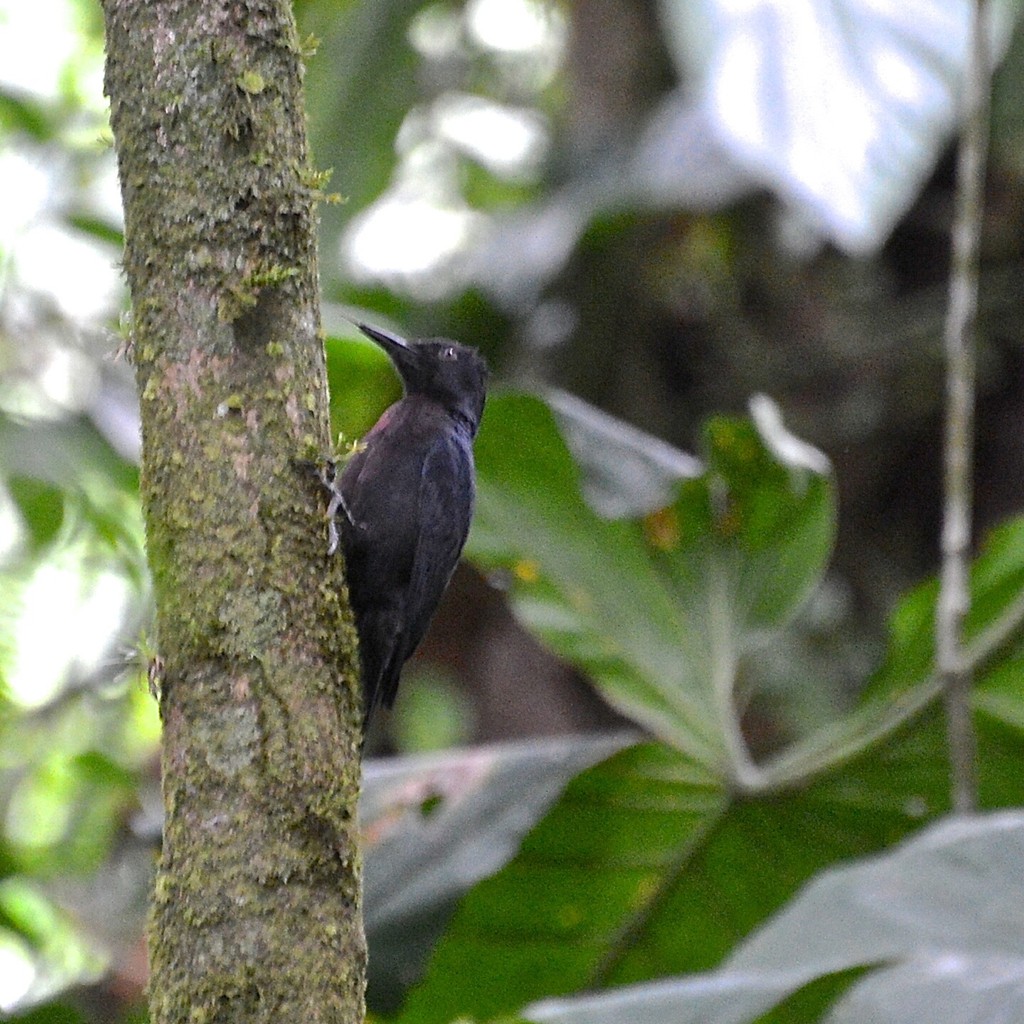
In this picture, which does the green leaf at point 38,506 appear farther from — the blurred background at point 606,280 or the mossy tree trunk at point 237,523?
the blurred background at point 606,280

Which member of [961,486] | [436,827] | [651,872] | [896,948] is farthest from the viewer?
[651,872]

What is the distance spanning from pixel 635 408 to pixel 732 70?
116 inches

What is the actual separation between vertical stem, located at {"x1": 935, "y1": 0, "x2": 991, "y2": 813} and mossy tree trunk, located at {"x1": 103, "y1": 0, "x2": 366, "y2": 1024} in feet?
6.28

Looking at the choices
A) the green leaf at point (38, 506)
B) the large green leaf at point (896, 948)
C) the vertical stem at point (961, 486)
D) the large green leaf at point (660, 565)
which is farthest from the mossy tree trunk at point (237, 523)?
the vertical stem at point (961, 486)

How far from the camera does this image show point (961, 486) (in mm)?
3920

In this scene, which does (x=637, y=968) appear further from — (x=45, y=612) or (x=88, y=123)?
(x=88, y=123)

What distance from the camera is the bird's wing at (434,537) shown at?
3422mm

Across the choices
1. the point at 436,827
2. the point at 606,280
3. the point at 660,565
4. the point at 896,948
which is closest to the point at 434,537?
the point at 436,827

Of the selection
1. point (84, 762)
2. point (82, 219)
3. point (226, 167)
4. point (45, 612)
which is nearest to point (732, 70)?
point (226, 167)

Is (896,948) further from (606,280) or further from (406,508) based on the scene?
(606,280)

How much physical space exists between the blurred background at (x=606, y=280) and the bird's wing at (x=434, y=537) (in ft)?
2.49

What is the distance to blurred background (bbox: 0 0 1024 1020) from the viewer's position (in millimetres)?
3918

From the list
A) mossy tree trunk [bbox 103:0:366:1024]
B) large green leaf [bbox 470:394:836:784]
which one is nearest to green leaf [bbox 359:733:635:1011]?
large green leaf [bbox 470:394:836:784]

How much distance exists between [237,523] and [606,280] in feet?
14.8
